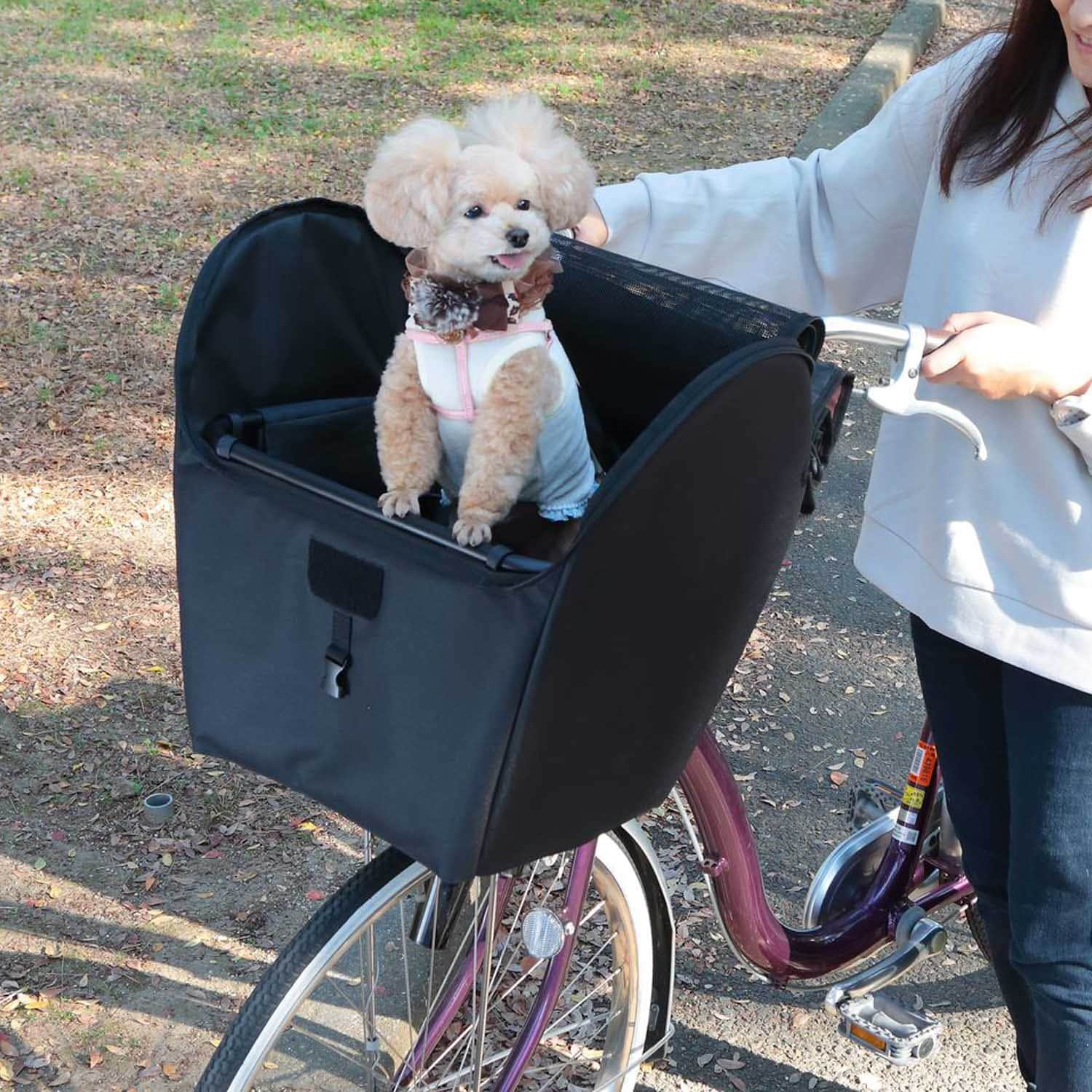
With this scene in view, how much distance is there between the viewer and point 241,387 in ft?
5.14

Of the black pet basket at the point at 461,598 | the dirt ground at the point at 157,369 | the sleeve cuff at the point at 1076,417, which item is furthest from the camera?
the dirt ground at the point at 157,369

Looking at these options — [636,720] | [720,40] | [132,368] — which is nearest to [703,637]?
[636,720]

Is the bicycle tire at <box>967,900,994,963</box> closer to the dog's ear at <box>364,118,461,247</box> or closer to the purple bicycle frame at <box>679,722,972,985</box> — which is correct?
the purple bicycle frame at <box>679,722,972,985</box>

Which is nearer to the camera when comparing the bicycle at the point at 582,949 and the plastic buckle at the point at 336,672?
the plastic buckle at the point at 336,672

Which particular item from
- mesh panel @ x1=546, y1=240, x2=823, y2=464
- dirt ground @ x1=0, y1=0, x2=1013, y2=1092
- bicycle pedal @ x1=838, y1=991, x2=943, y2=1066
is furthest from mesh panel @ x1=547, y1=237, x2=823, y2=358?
dirt ground @ x1=0, y1=0, x2=1013, y2=1092

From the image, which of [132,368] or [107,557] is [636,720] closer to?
[107,557]

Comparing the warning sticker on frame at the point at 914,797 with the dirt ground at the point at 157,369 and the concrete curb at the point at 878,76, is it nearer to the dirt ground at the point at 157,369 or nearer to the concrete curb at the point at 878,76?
the dirt ground at the point at 157,369

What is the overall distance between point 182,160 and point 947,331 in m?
5.56

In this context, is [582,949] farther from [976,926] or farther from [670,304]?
[670,304]

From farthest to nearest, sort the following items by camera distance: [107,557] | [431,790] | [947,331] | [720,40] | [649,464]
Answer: [720,40]
[107,557]
[947,331]
[431,790]
[649,464]

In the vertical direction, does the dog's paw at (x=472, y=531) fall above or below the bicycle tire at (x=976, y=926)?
above

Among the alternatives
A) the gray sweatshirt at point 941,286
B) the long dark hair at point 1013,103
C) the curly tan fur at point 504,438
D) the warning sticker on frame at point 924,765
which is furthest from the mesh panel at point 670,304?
the warning sticker on frame at point 924,765

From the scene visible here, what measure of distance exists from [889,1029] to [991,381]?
1232 millimetres

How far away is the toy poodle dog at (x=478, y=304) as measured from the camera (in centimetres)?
144
